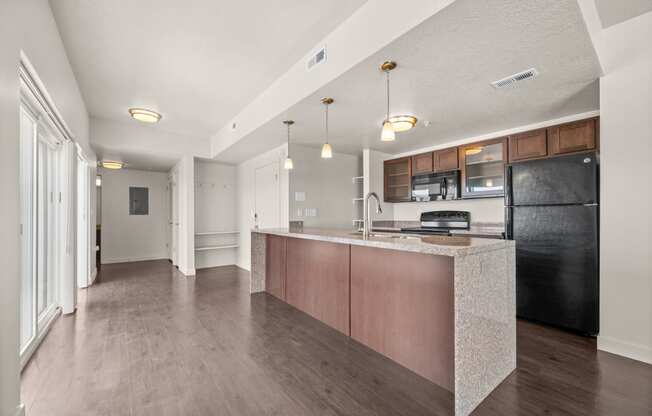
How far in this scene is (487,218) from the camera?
443cm

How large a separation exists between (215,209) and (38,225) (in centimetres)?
378

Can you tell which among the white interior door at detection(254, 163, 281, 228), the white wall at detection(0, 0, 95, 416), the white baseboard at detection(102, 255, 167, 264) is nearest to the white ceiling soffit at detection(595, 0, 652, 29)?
the white wall at detection(0, 0, 95, 416)

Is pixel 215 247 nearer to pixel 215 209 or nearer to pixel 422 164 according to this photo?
pixel 215 209

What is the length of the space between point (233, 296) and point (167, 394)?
228 cm

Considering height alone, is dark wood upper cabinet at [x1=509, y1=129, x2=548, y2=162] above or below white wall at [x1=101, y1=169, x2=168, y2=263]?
above

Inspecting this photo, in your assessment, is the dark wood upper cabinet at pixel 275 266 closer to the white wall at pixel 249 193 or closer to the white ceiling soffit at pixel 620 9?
the white wall at pixel 249 193

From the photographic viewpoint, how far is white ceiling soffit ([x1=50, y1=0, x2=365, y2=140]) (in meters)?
2.26

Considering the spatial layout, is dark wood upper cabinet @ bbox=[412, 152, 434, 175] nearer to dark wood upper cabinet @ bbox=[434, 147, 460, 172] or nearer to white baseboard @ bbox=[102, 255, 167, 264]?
dark wood upper cabinet @ bbox=[434, 147, 460, 172]

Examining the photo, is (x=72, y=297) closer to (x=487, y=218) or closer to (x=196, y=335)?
(x=196, y=335)

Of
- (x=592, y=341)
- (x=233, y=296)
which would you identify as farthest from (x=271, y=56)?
(x=592, y=341)

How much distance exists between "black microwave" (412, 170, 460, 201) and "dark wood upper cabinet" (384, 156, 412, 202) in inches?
6.9

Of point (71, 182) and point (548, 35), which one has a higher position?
point (548, 35)

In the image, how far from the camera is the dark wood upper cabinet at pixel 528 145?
3.61 meters

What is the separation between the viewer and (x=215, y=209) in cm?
662
